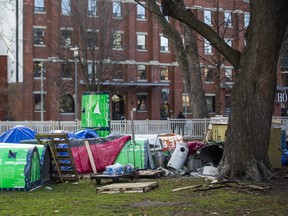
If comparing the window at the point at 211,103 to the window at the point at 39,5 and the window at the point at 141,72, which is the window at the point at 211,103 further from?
the window at the point at 39,5

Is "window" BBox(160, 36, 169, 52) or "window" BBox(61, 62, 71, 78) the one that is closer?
"window" BBox(61, 62, 71, 78)

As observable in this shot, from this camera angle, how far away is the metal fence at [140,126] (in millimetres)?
27547

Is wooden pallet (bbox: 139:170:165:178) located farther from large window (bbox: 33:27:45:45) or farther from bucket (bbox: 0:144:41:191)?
large window (bbox: 33:27:45:45)

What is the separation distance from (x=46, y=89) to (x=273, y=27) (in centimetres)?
4029

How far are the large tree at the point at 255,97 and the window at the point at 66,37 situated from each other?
95.4ft

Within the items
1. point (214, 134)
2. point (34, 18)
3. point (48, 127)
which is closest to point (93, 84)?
point (48, 127)

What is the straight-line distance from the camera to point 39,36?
50.9m

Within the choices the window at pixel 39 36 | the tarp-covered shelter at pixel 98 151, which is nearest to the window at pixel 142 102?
the window at pixel 39 36

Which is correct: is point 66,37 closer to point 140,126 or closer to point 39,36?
point 39,36

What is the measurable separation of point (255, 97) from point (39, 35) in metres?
41.2

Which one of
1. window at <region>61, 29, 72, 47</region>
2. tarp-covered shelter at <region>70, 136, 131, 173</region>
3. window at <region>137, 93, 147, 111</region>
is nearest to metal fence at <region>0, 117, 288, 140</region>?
tarp-covered shelter at <region>70, 136, 131, 173</region>

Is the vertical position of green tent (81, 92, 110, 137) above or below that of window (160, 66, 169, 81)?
below

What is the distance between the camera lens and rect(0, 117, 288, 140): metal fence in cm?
2755

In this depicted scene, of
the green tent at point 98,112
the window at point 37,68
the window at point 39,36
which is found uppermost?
the window at point 39,36
